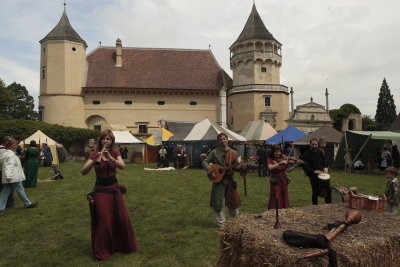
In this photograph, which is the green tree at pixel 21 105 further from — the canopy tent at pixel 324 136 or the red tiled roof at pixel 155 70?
the canopy tent at pixel 324 136

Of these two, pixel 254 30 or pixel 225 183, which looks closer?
pixel 225 183

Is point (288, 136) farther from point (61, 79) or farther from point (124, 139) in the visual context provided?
point (61, 79)

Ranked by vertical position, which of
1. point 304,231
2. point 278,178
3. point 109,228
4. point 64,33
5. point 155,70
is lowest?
point 109,228

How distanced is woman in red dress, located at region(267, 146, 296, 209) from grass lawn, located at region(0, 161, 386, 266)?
1.31 meters

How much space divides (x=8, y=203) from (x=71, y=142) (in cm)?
2655

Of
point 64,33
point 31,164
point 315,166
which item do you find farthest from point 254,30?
point 315,166

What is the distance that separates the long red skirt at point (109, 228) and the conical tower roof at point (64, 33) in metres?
36.2

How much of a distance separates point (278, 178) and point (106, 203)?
10.4 ft

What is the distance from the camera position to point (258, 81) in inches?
1491

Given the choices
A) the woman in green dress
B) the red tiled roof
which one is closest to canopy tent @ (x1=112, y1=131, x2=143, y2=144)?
the red tiled roof

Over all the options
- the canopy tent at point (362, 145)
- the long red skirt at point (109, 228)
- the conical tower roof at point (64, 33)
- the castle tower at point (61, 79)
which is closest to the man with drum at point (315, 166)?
the long red skirt at point (109, 228)

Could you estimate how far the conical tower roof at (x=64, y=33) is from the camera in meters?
36.4

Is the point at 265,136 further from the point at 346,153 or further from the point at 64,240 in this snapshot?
the point at 64,240

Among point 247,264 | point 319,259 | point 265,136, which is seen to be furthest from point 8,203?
point 265,136
